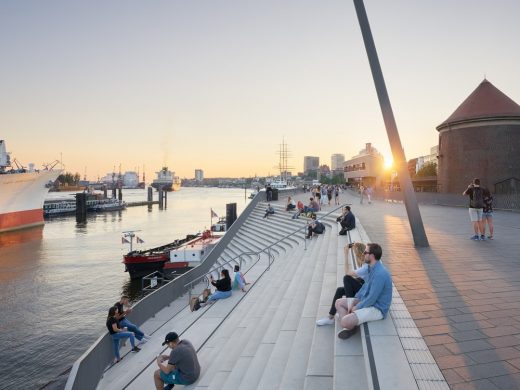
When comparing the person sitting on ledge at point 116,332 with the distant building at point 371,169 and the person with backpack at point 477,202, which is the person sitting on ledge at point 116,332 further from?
the distant building at point 371,169

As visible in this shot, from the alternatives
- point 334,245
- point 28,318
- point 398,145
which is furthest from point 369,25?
point 28,318

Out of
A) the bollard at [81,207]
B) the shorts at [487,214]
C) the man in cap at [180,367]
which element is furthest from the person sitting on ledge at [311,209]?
the bollard at [81,207]

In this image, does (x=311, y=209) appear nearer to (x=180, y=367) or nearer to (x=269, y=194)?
(x=269, y=194)

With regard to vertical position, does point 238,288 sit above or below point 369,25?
below

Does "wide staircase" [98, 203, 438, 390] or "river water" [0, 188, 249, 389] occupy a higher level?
"wide staircase" [98, 203, 438, 390]

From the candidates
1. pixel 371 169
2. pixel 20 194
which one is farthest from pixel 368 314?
pixel 371 169

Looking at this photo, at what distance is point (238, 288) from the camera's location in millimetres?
11977

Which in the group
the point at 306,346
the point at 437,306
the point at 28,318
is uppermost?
the point at 437,306

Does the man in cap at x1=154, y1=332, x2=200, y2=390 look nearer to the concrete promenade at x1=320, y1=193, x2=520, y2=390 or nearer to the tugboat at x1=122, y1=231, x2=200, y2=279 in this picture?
the concrete promenade at x1=320, y1=193, x2=520, y2=390

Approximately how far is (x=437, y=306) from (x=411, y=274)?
192 centimetres

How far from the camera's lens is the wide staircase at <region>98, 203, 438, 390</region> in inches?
182

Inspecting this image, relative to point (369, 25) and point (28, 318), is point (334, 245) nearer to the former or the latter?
point (369, 25)

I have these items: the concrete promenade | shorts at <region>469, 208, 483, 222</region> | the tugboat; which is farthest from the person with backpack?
the tugboat

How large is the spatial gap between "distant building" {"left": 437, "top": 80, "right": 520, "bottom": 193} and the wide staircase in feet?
78.3
